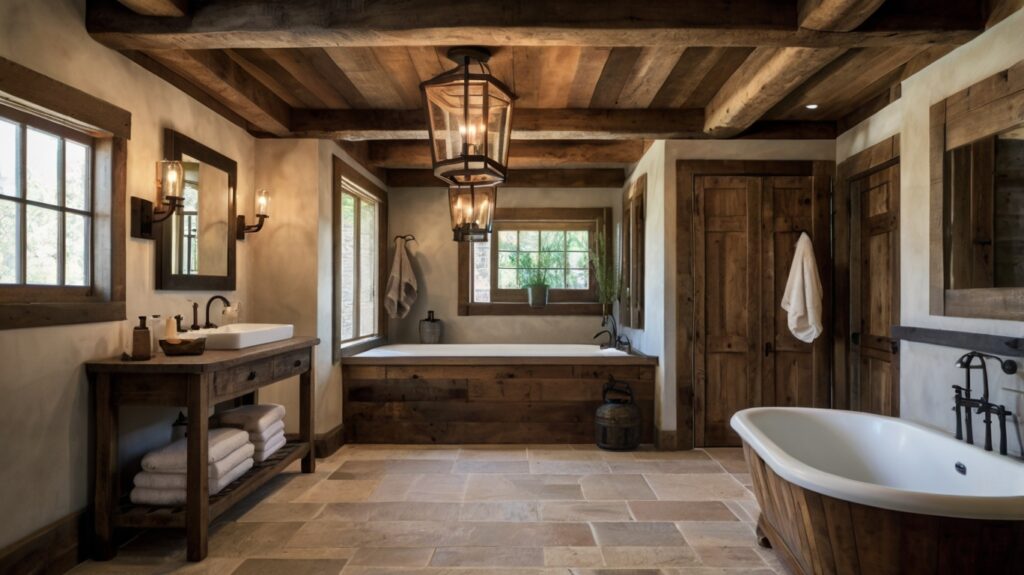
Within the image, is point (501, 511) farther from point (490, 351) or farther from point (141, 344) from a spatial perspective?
point (490, 351)

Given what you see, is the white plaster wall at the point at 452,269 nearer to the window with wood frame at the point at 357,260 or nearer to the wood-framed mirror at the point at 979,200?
the window with wood frame at the point at 357,260

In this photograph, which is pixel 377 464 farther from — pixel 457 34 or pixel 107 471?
pixel 457 34

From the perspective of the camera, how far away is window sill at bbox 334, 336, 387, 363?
440 centimetres

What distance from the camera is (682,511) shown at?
3064 mm

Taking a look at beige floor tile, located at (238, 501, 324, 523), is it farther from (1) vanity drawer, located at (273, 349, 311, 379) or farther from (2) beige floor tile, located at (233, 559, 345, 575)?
(1) vanity drawer, located at (273, 349, 311, 379)

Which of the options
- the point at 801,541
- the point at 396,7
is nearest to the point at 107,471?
the point at 396,7

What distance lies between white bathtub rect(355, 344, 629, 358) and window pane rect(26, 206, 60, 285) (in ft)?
7.70

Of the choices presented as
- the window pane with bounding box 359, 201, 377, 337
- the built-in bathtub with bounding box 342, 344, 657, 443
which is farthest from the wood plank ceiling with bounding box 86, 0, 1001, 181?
the built-in bathtub with bounding box 342, 344, 657, 443

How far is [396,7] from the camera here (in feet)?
7.98

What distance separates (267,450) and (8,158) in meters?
1.80

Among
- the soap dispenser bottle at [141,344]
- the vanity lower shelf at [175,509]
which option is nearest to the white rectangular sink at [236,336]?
the soap dispenser bottle at [141,344]

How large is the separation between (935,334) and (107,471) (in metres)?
3.83

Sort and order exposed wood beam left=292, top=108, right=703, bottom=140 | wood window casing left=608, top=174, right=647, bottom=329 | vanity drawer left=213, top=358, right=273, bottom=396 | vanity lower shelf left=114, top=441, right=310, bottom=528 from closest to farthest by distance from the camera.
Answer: vanity lower shelf left=114, top=441, right=310, bottom=528, vanity drawer left=213, top=358, right=273, bottom=396, exposed wood beam left=292, top=108, right=703, bottom=140, wood window casing left=608, top=174, right=647, bottom=329

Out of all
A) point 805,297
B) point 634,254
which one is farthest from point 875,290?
point 634,254
